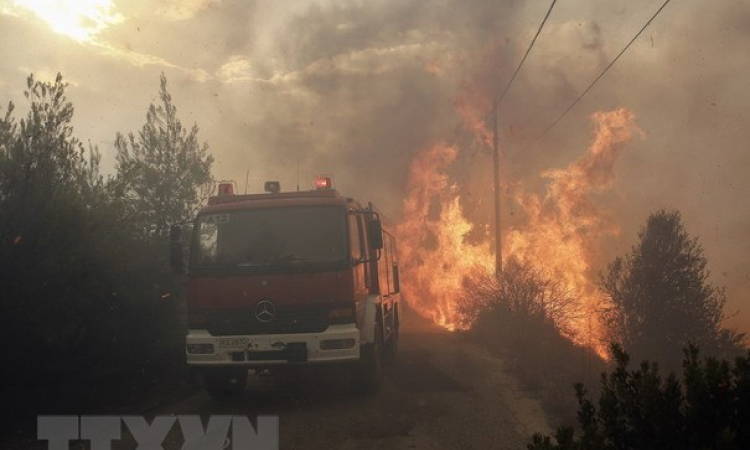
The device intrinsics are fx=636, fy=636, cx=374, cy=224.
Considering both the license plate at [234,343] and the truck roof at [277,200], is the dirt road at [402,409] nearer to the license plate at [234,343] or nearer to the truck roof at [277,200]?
the license plate at [234,343]

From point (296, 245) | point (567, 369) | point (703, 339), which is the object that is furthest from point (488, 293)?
point (296, 245)

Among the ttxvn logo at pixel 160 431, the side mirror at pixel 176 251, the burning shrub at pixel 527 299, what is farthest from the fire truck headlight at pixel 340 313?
the burning shrub at pixel 527 299

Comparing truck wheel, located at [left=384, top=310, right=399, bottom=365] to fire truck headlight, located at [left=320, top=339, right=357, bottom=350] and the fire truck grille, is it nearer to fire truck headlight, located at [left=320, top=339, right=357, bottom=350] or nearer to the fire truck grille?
fire truck headlight, located at [left=320, top=339, right=357, bottom=350]

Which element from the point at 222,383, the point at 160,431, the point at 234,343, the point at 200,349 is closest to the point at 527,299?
the point at 222,383

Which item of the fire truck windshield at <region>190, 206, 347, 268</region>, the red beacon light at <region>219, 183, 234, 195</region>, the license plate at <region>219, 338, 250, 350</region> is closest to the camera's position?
the license plate at <region>219, 338, 250, 350</region>

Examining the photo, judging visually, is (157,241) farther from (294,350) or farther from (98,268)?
(294,350)

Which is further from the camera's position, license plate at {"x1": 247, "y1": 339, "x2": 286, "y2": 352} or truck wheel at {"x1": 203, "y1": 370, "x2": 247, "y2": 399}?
truck wheel at {"x1": 203, "y1": 370, "x2": 247, "y2": 399}

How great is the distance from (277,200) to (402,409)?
373cm

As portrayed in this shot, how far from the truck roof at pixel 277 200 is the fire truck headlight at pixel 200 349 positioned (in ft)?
6.88

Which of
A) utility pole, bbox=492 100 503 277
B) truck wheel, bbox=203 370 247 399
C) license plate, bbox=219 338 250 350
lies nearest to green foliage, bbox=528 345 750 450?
license plate, bbox=219 338 250 350

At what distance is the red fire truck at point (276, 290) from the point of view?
932 cm

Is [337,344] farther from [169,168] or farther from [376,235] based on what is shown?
[169,168]

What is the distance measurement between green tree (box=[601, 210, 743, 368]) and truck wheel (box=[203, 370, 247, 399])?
61.1 ft

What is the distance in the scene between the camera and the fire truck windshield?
9539 mm
